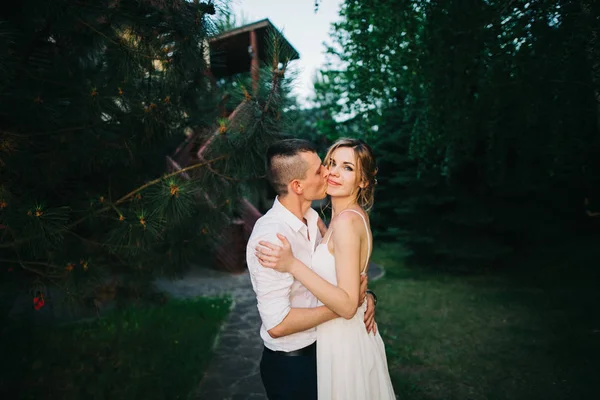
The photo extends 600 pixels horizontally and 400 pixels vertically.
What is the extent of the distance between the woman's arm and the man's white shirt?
88 mm

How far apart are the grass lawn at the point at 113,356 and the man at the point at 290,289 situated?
2870 millimetres

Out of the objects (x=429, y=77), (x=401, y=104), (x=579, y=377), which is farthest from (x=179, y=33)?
(x=401, y=104)

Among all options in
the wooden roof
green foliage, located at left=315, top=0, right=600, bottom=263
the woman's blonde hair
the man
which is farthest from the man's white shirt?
the wooden roof

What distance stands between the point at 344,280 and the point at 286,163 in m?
0.82

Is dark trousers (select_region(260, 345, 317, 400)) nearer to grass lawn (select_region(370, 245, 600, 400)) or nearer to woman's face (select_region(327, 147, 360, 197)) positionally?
woman's face (select_region(327, 147, 360, 197))

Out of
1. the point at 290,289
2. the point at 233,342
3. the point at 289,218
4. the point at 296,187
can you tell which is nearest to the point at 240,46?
the point at 233,342

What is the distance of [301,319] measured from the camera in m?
2.12

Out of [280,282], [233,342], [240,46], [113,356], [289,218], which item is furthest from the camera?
[240,46]

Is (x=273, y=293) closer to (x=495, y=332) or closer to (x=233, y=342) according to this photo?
(x=233, y=342)

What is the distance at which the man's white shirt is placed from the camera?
212 centimetres

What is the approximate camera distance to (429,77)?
5172 millimetres

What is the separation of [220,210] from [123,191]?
3.97ft

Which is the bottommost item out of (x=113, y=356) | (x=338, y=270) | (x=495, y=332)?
(x=495, y=332)

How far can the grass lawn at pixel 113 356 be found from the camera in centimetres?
466
